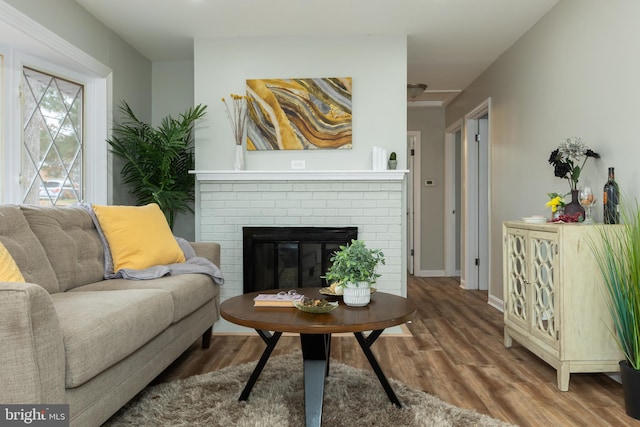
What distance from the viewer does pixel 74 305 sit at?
76.4 inches

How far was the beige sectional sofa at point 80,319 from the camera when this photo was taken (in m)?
1.42

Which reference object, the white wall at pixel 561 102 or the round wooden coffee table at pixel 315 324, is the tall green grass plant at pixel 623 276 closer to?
the white wall at pixel 561 102

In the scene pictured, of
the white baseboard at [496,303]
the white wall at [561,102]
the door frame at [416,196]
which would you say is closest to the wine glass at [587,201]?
the white wall at [561,102]

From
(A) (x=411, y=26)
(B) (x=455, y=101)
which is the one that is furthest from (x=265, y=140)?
(B) (x=455, y=101)

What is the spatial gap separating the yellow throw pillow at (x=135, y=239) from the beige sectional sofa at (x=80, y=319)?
0.09 meters

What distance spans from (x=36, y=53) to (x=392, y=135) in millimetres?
2599

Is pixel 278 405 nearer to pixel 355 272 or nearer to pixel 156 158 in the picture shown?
pixel 355 272

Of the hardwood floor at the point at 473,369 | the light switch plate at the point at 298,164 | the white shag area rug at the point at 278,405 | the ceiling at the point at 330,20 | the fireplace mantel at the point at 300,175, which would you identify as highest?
the ceiling at the point at 330,20

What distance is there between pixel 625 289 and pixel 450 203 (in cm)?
449

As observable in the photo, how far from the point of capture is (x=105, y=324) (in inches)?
70.2

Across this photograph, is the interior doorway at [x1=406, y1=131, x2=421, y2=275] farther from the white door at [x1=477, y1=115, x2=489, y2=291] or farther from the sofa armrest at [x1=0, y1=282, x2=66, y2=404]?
the sofa armrest at [x1=0, y1=282, x2=66, y2=404]

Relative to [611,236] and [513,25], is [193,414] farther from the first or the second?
[513,25]

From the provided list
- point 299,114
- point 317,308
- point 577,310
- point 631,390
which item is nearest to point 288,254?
point 299,114

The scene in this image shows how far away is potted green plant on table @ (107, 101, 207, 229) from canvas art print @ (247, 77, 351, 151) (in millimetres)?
465
